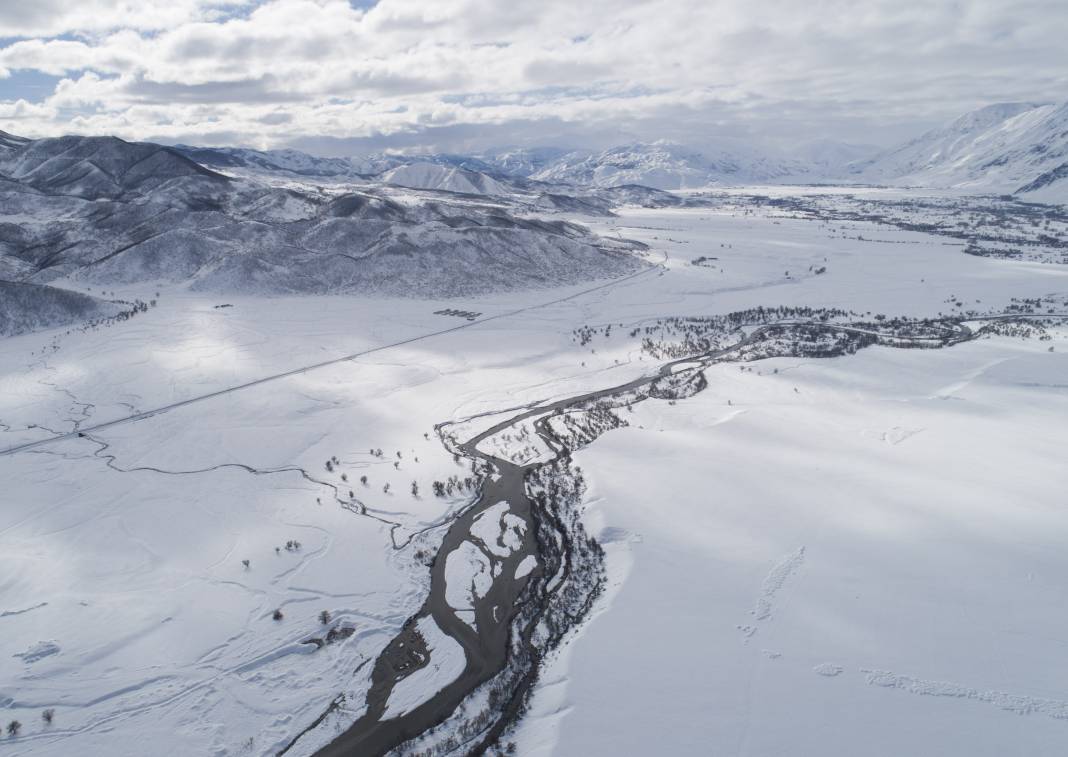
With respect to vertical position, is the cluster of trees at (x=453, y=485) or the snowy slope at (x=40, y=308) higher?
the snowy slope at (x=40, y=308)

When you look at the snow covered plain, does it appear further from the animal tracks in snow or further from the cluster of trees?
the cluster of trees

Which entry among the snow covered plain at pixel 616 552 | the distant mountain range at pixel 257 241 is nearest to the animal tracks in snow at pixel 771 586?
the snow covered plain at pixel 616 552

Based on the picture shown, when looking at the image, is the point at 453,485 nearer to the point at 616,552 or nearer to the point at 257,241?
the point at 616,552

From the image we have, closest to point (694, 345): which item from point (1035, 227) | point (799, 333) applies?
point (799, 333)

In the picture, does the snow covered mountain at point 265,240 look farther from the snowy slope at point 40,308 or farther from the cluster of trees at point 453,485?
the cluster of trees at point 453,485

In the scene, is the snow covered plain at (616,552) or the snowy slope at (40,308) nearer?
the snow covered plain at (616,552)

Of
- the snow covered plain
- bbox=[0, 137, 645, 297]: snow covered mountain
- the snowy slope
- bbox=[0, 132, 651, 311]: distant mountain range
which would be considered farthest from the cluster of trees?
the snowy slope

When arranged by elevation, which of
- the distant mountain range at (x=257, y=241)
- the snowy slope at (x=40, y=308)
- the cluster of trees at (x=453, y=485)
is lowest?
the cluster of trees at (x=453, y=485)

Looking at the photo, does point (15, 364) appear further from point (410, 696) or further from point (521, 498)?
point (410, 696)

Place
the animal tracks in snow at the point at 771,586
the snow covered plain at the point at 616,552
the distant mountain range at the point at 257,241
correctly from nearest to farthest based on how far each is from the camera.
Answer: the snow covered plain at the point at 616,552
the animal tracks in snow at the point at 771,586
the distant mountain range at the point at 257,241
